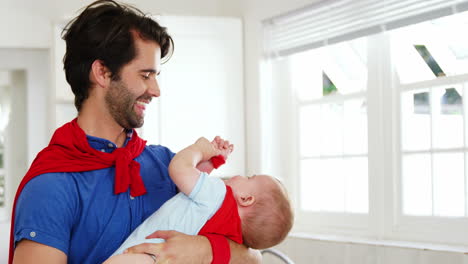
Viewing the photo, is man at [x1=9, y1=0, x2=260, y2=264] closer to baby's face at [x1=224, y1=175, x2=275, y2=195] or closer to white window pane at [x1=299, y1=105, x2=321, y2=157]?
baby's face at [x1=224, y1=175, x2=275, y2=195]

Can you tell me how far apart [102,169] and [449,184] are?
72.6 inches

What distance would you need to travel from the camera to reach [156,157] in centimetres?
216

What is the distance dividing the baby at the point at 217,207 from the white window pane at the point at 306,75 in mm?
2090

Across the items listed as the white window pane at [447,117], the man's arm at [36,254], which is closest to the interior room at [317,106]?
the white window pane at [447,117]

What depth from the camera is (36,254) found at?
1772 millimetres

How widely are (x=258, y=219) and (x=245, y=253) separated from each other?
10 cm

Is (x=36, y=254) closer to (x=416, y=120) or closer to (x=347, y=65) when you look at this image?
(x=416, y=120)

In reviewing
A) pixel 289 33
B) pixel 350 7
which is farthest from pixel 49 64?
pixel 350 7

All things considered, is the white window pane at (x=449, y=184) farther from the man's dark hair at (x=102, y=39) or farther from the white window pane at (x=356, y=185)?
the man's dark hair at (x=102, y=39)

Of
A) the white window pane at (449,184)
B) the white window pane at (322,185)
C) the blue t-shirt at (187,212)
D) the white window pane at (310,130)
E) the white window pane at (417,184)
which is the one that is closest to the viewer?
the blue t-shirt at (187,212)

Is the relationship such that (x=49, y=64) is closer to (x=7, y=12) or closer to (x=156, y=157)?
(x=7, y=12)

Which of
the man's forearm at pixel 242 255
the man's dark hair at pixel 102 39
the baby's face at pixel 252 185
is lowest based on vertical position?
the man's forearm at pixel 242 255

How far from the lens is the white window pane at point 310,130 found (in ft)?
13.2

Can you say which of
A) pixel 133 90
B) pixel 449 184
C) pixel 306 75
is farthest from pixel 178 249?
pixel 306 75
